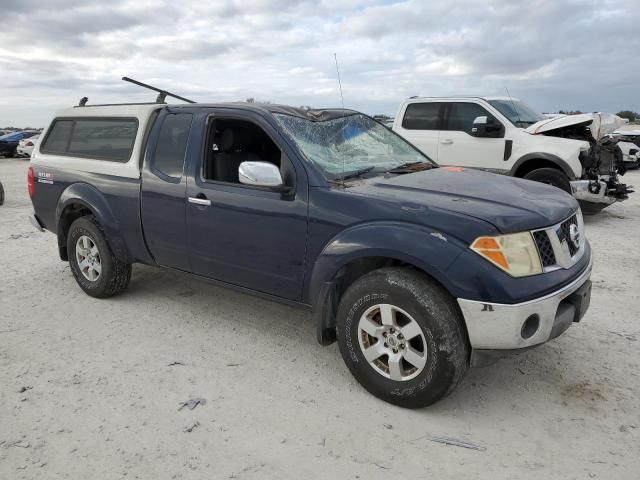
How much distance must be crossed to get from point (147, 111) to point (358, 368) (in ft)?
9.14

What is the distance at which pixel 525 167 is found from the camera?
8.87 metres

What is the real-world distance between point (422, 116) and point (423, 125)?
17cm

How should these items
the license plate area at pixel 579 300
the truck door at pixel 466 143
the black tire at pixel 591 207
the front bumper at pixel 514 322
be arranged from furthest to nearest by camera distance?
the truck door at pixel 466 143, the black tire at pixel 591 207, the license plate area at pixel 579 300, the front bumper at pixel 514 322

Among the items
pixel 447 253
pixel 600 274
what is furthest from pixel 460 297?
pixel 600 274

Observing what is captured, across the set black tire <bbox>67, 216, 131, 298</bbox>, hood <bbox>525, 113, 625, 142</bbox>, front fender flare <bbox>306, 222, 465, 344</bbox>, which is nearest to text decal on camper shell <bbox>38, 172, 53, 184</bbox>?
black tire <bbox>67, 216, 131, 298</bbox>

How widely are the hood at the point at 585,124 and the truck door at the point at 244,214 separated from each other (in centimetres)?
606

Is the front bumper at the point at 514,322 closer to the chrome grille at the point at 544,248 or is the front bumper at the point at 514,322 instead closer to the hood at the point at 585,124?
the chrome grille at the point at 544,248

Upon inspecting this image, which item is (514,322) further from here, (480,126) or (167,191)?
(480,126)

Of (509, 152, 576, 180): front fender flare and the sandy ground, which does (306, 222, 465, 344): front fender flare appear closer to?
the sandy ground

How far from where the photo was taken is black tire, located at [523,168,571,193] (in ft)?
27.6

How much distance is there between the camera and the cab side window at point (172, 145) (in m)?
4.13

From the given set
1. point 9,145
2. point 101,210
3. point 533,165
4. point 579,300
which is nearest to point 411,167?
point 579,300

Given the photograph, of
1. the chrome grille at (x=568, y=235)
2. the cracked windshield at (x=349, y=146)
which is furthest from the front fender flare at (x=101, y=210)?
the chrome grille at (x=568, y=235)

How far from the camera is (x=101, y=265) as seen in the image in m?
4.84
